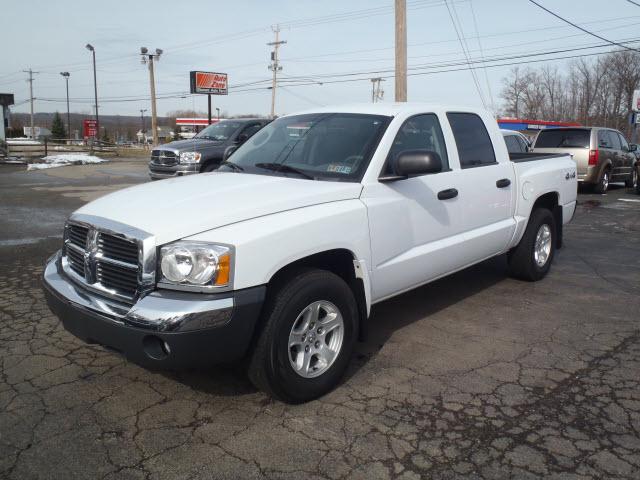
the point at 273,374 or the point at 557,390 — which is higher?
the point at 273,374

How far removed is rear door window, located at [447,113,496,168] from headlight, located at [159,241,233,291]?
252cm

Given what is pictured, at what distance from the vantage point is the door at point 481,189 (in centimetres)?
467

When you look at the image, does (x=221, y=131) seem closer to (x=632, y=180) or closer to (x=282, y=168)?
(x=282, y=168)

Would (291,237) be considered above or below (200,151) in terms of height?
below

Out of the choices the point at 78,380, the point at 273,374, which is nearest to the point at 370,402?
the point at 273,374

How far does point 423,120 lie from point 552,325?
2.04m

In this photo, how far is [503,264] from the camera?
6.89 metres

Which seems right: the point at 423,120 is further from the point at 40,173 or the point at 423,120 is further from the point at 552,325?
the point at 40,173

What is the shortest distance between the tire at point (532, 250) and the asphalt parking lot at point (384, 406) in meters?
0.57

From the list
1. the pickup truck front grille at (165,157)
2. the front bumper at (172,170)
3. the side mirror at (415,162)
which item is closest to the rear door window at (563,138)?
the front bumper at (172,170)

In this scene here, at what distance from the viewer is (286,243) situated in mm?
3098

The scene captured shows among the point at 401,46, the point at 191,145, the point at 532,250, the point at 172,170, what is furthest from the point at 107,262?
the point at 401,46

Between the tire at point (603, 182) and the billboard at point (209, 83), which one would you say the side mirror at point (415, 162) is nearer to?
the tire at point (603, 182)

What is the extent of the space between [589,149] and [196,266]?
46.7 feet
